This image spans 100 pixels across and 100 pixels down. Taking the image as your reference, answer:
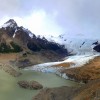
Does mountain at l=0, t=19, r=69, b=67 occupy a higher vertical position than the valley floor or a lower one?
higher

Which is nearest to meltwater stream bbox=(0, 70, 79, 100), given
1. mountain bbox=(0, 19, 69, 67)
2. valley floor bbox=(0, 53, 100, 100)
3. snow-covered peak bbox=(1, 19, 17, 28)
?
valley floor bbox=(0, 53, 100, 100)

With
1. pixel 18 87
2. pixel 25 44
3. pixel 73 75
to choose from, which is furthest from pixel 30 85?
pixel 25 44

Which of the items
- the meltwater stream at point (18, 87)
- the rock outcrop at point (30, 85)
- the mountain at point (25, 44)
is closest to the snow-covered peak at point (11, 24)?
the mountain at point (25, 44)

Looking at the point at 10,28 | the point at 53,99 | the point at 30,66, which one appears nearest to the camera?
the point at 53,99

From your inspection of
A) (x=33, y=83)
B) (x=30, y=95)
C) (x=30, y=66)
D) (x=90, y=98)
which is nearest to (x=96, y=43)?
(x=30, y=66)

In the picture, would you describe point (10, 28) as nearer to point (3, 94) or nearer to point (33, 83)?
point (33, 83)

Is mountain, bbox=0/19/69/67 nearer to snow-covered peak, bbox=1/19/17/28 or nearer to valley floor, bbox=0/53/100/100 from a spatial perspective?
snow-covered peak, bbox=1/19/17/28

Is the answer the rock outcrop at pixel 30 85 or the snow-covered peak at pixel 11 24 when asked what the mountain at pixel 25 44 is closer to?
the snow-covered peak at pixel 11 24
